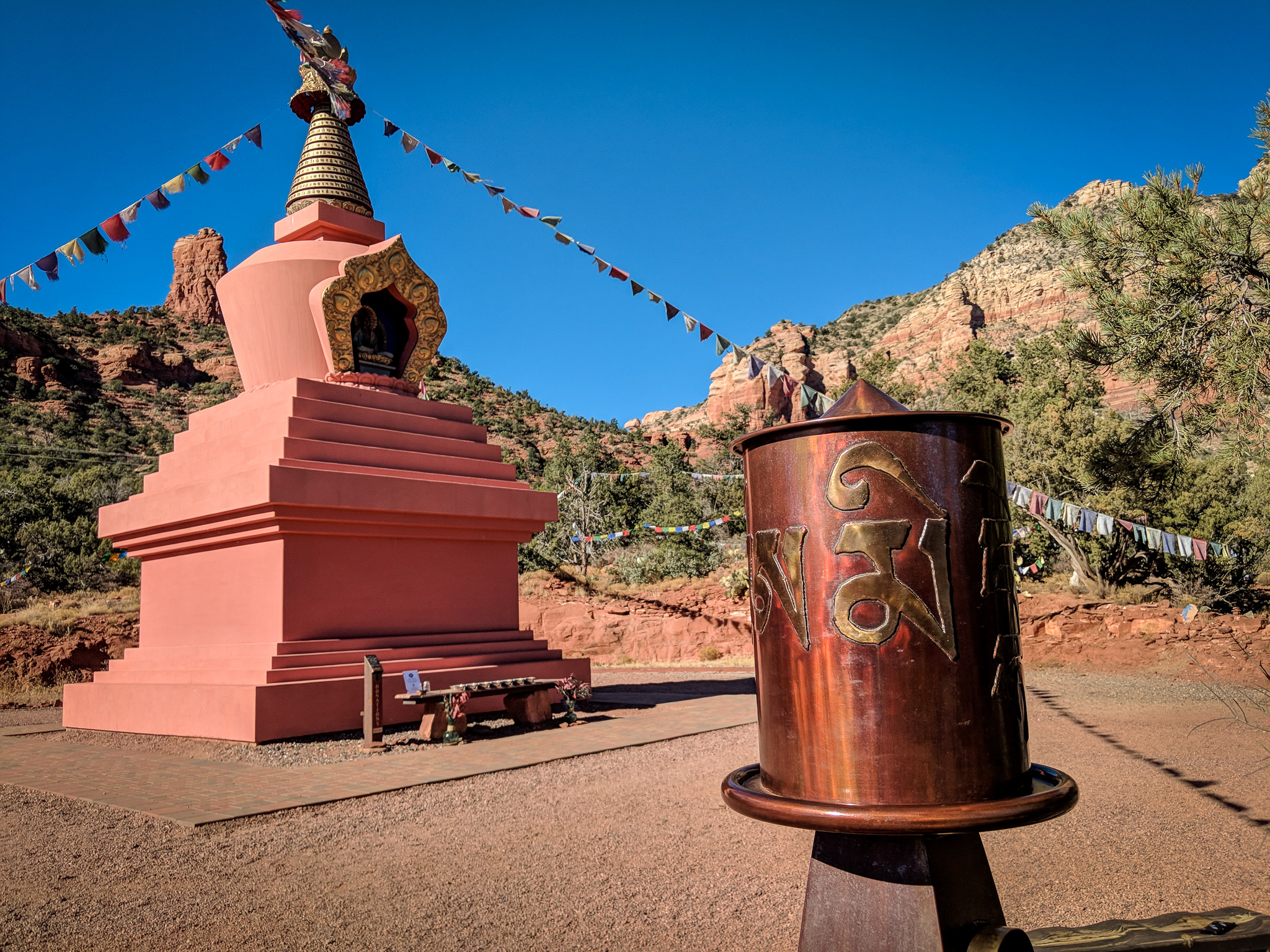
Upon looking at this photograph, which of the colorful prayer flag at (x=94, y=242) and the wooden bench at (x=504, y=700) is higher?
the colorful prayer flag at (x=94, y=242)

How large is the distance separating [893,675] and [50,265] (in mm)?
12047

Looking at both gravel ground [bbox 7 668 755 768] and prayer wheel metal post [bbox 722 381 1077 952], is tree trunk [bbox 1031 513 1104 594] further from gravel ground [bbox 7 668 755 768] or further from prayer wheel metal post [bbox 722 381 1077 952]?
prayer wheel metal post [bbox 722 381 1077 952]

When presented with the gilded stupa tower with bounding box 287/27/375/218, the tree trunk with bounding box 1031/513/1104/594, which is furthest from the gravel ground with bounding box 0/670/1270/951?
the tree trunk with bounding box 1031/513/1104/594

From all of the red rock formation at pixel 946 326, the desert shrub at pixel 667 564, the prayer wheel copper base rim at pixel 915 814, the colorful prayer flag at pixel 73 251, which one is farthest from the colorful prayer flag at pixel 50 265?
the red rock formation at pixel 946 326

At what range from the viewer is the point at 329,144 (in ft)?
38.0

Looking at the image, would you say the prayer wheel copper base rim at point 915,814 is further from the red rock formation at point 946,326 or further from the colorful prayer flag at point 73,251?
the red rock formation at point 946,326

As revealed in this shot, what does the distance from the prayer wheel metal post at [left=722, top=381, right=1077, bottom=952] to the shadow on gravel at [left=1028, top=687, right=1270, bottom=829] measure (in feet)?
13.7

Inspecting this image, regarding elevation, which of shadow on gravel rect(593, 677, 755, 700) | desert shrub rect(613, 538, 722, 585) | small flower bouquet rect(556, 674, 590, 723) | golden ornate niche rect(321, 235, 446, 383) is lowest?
shadow on gravel rect(593, 677, 755, 700)

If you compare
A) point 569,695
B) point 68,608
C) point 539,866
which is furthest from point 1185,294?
point 68,608

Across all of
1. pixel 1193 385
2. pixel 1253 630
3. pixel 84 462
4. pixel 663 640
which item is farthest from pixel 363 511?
pixel 84 462

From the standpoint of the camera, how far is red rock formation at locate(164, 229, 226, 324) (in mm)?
75938

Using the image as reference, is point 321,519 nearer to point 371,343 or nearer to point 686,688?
point 371,343

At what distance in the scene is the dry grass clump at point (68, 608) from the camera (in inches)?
634

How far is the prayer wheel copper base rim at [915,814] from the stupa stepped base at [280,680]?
7080mm
